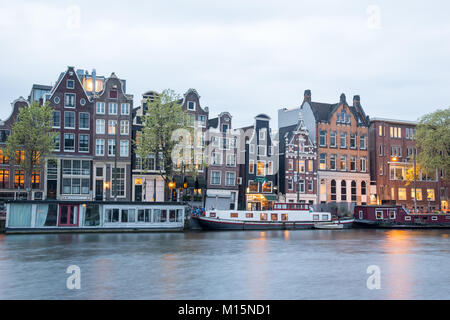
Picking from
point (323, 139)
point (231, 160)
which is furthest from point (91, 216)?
point (323, 139)

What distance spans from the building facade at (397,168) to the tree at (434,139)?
790 cm

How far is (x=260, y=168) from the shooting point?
280ft

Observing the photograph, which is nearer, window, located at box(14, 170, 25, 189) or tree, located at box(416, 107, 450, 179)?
window, located at box(14, 170, 25, 189)

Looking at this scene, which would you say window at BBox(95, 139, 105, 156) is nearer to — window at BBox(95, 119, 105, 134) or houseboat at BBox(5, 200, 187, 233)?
window at BBox(95, 119, 105, 134)

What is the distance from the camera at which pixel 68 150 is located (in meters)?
72.1

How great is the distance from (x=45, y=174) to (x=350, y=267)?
2013 inches

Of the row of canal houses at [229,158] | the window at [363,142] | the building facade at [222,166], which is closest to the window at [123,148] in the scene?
the row of canal houses at [229,158]

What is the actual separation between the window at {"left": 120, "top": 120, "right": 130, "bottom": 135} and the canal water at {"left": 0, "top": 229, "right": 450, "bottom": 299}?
32025mm

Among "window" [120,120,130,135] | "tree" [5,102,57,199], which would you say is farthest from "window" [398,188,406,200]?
"tree" [5,102,57,199]

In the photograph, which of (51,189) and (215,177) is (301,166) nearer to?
(215,177)

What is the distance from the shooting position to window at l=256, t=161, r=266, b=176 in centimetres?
8512
